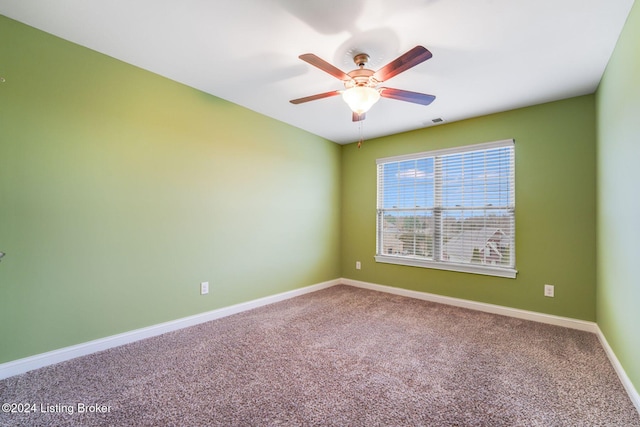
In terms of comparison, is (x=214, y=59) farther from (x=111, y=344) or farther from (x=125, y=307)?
(x=111, y=344)

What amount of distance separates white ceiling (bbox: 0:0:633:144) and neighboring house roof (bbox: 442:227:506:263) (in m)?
1.56

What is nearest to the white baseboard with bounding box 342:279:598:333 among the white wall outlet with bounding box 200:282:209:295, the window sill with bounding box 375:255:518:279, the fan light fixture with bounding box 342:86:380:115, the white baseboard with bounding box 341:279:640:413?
the white baseboard with bounding box 341:279:640:413

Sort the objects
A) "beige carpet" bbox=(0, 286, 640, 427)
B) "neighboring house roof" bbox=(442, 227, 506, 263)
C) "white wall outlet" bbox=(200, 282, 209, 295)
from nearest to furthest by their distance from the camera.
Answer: "beige carpet" bbox=(0, 286, 640, 427) → "white wall outlet" bbox=(200, 282, 209, 295) → "neighboring house roof" bbox=(442, 227, 506, 263)

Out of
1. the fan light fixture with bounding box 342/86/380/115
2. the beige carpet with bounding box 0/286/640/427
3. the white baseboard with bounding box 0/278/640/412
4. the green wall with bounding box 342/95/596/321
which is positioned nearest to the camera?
the beige carpet with bounding box 0/286/640/427

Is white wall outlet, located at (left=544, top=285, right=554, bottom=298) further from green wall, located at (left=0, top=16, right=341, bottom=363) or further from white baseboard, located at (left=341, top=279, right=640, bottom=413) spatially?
green wall, located at (left=0, top=16, right=341, bottom=363)

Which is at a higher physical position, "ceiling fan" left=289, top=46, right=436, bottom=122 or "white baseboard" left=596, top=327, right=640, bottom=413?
"ceiling fan" left=289, top=46, right=436, bottom=122

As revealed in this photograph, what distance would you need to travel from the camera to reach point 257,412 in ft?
5.25

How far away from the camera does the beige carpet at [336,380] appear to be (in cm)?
158

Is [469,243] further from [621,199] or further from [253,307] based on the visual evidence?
[253,307]

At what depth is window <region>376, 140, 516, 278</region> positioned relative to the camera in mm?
3365

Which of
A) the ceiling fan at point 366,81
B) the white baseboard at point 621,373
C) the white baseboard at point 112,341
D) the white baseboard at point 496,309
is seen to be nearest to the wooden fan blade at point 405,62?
the ceiling fan at point 366,81

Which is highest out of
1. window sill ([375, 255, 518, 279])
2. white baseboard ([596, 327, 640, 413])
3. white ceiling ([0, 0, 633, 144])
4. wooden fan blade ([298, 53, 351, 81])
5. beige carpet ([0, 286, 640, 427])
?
white ceiling ([0, 0, 633, 144])

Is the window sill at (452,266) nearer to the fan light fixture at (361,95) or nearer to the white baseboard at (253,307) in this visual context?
the white baseboard at (253,307)

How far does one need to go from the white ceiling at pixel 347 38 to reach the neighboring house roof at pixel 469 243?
5.11ft
